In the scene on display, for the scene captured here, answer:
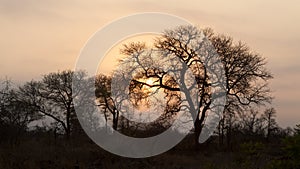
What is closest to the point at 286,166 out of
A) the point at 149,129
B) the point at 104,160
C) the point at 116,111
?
the point at 104,160

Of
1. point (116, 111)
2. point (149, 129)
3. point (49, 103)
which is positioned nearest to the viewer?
point (149, 129)

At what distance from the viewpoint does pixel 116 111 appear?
53.8m

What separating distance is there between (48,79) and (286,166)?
5418 cm

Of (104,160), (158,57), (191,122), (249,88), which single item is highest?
(158,57)

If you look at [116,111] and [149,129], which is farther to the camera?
[116,111]

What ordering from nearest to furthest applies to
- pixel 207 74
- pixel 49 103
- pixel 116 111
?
pixel 207 74
pixel 116 111
pixel 49 103

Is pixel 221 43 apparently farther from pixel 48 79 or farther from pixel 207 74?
pixel 48 79

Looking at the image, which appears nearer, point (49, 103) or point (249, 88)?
point (249, 88)

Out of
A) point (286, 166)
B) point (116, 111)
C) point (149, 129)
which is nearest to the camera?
point (286, 166)

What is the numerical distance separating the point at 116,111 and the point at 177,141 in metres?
18.5

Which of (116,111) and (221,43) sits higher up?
(221,43)

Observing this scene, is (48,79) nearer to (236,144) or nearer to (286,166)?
(236,144)

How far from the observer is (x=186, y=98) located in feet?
128

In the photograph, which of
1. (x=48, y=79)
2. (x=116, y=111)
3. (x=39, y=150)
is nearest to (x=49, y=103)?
(x=48, y=79)
